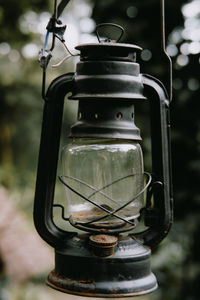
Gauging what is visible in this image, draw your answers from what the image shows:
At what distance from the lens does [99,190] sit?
158cm

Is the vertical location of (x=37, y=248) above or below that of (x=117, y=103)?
below

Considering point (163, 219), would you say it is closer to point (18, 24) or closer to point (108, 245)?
point (108, 245)

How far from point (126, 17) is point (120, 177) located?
2.36 meters

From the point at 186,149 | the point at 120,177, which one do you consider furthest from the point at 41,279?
the point at 120,177

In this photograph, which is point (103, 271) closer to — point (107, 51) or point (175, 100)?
point (107, 51)

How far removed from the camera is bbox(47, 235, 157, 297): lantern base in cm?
139

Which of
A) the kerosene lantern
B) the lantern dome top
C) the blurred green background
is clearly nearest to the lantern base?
the kerosene lantern

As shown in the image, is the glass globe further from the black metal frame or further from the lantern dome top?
the lantern dome top

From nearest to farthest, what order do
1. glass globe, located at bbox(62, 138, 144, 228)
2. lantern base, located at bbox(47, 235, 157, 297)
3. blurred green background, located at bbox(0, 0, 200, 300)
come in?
lantern base, located at bbox(47, 235, 157, 297), glass globe, located at bbox(62, 138, 144, 228), blurred green background, located at bbox(0, 0, 200, 300)

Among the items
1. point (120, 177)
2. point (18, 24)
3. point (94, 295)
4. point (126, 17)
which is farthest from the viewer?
point (18, 24)

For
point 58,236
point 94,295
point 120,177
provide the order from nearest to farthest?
1. point 94,295
2. point 58,236
3. point 120,177

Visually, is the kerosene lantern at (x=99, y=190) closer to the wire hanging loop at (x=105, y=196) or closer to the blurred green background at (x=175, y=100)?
the wire hanging loop at (x=105, y=196)

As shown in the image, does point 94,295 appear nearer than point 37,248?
Yes

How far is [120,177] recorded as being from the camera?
1684 mm
